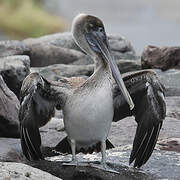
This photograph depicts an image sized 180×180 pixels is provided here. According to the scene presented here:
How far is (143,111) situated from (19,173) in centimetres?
231

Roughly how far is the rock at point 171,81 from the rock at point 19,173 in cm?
Answer: 667

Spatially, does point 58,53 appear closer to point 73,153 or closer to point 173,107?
point 173,107

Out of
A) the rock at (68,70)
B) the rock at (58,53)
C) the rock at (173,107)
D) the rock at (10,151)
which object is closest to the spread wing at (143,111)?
the rock at (10,151)

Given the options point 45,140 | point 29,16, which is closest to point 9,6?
point 29,16

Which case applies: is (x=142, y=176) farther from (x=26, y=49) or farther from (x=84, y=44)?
(x=26, y=49)

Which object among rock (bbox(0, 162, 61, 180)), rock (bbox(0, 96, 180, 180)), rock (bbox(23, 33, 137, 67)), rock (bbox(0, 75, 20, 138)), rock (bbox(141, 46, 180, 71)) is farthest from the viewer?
rock (bbox(23, 33, 137, 67))

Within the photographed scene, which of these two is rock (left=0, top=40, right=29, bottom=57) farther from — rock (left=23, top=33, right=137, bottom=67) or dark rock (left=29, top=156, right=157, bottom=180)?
dark rock (left=29, top=156, right=157, bottom=180)

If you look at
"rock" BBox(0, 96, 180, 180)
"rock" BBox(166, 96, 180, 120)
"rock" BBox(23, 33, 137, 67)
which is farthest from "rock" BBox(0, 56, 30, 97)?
"rock" BBox(23, 33, 137, 67)

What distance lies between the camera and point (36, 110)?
8.63 meters

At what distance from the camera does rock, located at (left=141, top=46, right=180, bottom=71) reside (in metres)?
14.8

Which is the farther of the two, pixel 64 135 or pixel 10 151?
pixel 64 135

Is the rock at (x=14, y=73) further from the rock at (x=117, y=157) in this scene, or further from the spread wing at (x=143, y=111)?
the spread wing at (x=143, y=111)

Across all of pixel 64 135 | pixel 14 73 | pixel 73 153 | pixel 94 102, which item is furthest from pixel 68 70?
pixel 94 102

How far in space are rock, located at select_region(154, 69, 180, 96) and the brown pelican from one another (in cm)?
468
